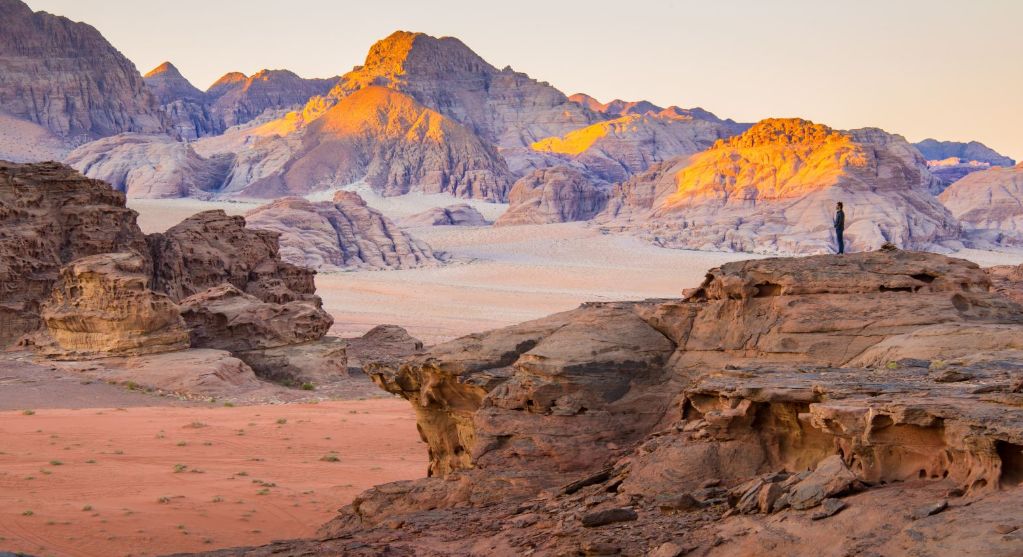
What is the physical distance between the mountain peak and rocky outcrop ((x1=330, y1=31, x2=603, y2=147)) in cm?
4534

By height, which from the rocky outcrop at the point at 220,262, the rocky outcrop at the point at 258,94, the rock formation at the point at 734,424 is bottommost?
the rock formation at the point at 734,424

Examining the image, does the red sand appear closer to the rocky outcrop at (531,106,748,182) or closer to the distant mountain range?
the distant mountain range

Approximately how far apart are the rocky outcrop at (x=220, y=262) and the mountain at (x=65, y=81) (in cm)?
8601

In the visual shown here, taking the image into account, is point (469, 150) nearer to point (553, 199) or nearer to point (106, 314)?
point (553, 199)

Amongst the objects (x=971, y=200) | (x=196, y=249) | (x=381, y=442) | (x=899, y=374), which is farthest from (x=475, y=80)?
(x=899, y=374)

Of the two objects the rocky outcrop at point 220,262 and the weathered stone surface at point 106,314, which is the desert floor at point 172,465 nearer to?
the weathered stone surface at point 106,314

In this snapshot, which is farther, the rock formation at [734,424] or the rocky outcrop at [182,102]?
the rocky outcrop at [182,102]

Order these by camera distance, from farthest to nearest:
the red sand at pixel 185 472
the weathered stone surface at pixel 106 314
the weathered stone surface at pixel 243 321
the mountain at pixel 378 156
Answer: the mountain at pixel 378 156 < the weathered stone surface at pixel 243 321 < the weathered stone surface at pixel 106 314 < the red sand at pixel 185 472

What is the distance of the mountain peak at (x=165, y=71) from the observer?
185 meters

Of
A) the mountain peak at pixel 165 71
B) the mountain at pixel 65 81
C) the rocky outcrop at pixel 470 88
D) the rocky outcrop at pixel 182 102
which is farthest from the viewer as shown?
the mountain peak at pixel 165 71

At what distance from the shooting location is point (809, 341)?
1041 cm

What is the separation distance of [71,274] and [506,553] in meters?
18.8

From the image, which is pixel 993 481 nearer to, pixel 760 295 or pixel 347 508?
pixel 760 295

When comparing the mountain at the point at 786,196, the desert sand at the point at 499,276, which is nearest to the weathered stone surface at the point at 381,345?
the desert sand at the point at 499,276
